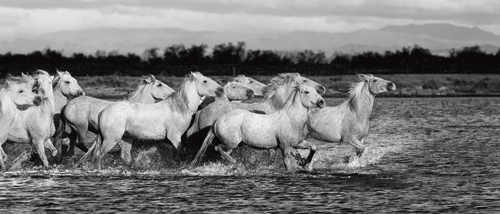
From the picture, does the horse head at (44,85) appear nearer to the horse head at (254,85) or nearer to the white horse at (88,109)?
the white horse at (88,109)

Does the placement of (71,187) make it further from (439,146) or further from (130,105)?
(439,146)

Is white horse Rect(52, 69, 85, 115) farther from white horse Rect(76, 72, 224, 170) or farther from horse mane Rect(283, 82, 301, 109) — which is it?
horse mane Rect(283, 82, 301, 109)

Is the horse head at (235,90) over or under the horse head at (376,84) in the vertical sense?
under

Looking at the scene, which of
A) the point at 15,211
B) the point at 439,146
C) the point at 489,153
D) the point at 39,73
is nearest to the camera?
the point at 15,211

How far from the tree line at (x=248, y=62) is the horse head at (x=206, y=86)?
42.5m

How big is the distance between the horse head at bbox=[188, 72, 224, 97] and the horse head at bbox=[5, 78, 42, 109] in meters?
2.49

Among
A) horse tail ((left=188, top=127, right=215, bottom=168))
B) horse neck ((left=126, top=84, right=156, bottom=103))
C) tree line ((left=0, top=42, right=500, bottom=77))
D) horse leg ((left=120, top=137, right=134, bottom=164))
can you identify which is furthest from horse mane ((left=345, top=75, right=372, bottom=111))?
tree line ((left=0, top=42, right=500, bottom=77))

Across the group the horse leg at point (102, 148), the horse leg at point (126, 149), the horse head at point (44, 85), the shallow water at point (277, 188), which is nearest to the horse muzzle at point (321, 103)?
the shallow water at point (277, 188)

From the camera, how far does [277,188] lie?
1246cm

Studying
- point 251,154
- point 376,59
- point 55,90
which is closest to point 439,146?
point 251,154

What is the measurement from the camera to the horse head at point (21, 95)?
45.3 feet

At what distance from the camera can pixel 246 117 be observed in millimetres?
13547

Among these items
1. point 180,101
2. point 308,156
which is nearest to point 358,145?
point 308,156

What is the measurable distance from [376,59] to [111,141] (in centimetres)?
5563
